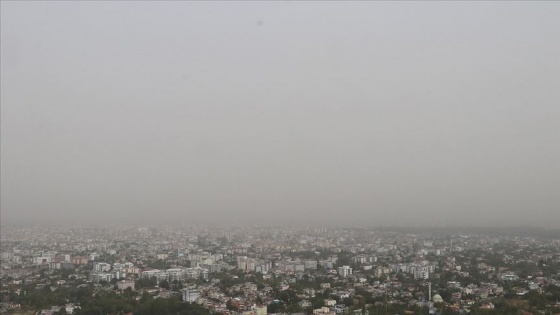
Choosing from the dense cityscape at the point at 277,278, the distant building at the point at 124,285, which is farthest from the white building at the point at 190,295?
the distant building at the point at 124,285

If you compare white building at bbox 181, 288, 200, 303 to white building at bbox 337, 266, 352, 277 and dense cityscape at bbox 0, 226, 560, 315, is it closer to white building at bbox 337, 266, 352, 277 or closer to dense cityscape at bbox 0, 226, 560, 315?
dense cityscape at bbox 0, 226, 560, 315

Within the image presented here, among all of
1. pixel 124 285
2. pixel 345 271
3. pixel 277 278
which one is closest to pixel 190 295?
pixel 124 285

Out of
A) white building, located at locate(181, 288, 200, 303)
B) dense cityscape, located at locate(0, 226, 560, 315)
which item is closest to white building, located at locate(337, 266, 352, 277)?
dense cityscape, located at locate(0, 226, 560, 315)

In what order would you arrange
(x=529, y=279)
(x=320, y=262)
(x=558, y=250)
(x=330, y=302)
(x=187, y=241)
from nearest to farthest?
(x=330, y=302) < (x=529, y=279) < (x=320, y=262) < (x=558, y=250) < (x=187, y=241)

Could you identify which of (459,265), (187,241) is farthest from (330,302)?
(187,241)

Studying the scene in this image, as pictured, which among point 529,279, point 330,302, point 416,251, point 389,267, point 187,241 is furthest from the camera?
point 187,241

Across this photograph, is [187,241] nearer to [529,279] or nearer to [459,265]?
[459,265]

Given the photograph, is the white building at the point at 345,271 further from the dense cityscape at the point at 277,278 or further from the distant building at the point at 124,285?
the distant building at the point at 124,285

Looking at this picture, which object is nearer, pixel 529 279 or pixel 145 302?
pixel 145 302
